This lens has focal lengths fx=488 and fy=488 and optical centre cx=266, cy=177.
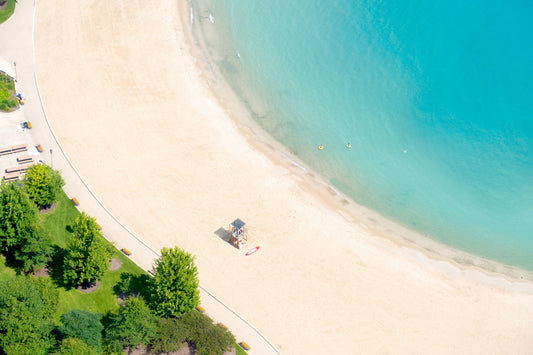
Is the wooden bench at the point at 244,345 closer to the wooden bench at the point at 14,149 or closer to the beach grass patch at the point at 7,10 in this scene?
the wooden bench at the point at 14,149

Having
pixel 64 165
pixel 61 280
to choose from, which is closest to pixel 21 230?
pixel 61 280

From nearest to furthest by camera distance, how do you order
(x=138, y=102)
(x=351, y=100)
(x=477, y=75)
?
(x=138, y=102) → (x=351, y=100) → (x=477, y=75)

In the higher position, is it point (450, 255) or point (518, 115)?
point (518, 115)

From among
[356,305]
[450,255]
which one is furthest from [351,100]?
[356,305]

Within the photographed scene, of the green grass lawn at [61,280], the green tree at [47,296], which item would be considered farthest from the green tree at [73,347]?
the green grass lawn at [61,280]

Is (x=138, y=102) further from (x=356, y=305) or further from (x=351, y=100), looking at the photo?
(x=356, y=305)

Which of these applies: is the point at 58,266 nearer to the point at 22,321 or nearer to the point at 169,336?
the point at 22,321

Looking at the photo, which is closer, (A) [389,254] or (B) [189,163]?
(A) [389,254]
